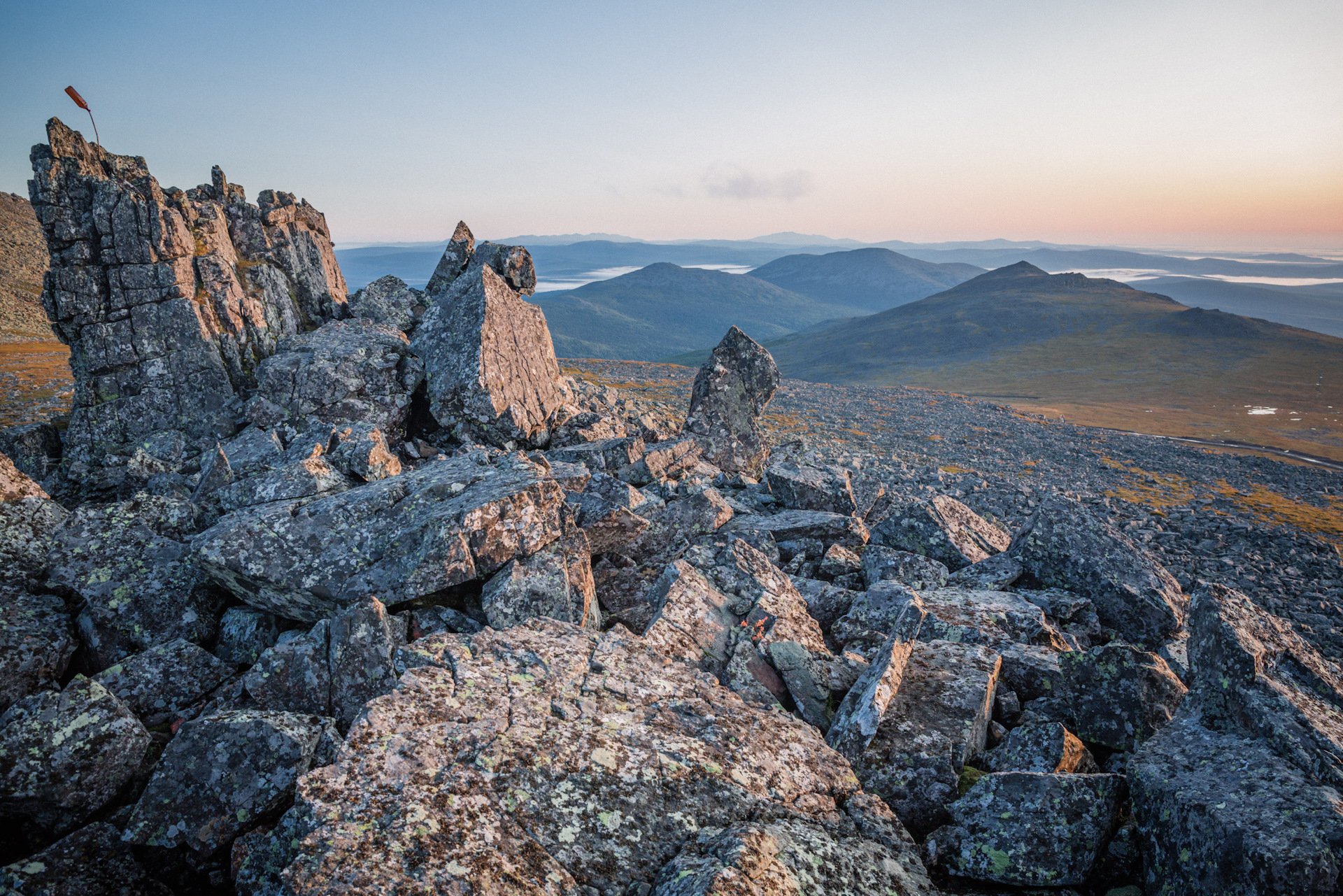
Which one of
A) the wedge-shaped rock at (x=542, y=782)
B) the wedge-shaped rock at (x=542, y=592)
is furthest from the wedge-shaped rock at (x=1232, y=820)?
the wedge-shaped rock at (x=542, y=592)

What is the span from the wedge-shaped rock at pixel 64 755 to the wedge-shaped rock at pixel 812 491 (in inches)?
652

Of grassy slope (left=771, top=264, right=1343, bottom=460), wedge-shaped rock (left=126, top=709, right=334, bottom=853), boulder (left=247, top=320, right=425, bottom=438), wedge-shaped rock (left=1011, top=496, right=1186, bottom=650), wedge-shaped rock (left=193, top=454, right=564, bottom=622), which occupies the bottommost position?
grassy slope (left=771, top=264, right=1343, bottom=460)

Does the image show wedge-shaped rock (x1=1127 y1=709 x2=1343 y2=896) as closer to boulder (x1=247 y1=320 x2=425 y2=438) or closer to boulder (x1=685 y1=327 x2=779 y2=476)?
boulder (x1=247 y1=320 x2=425 y2=438)

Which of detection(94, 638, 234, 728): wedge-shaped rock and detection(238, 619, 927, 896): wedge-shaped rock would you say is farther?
detection(94, 638, 234, 728): wedge-shaped rock

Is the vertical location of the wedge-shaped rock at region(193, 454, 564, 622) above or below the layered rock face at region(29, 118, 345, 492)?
below

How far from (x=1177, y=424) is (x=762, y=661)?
127835 mm

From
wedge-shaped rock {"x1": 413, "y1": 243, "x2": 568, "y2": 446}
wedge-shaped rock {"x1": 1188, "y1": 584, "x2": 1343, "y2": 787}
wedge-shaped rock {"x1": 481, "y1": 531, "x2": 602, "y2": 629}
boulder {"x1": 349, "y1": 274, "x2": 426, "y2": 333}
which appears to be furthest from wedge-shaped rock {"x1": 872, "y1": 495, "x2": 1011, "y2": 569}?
boulder {"x1": 349, "y1": 274, "x2": 426, "y2": 333}

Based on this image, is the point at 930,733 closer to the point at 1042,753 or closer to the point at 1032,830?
the point at 1042,753

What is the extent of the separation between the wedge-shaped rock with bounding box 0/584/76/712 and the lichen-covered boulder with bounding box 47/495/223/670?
39cm

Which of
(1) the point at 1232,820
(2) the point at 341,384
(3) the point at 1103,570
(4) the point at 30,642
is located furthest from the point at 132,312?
(3) the point at 1103,570

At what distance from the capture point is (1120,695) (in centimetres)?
966

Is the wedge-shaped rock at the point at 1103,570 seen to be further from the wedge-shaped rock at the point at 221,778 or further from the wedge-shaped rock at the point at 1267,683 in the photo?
the wedge-shaped rock at the point at 221,778

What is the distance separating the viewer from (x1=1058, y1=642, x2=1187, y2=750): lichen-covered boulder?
9.52 m

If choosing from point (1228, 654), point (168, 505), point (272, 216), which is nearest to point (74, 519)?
point (168, 505)
